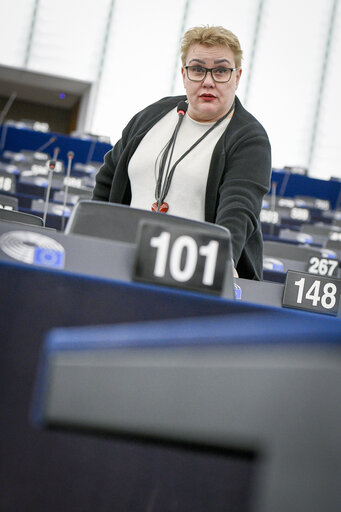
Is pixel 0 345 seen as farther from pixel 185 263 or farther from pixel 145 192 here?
pixel 145 192

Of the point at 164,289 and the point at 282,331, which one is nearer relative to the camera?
the point at 282,331

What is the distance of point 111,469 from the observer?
0.80 meters

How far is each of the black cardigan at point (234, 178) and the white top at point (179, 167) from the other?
24 mm

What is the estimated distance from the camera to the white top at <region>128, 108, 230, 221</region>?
7.03 ft

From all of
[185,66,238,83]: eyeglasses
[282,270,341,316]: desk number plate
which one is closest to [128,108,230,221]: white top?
[185,66,238,83]: eyeglasses

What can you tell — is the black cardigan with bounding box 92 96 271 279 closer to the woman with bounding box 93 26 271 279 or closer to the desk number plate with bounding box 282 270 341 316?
the woman with bounding box 93 26 271 279

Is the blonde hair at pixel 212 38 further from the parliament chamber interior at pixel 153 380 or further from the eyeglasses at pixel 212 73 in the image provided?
the parliament chamber interior at pixel 153 380

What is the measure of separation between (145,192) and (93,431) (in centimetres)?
177

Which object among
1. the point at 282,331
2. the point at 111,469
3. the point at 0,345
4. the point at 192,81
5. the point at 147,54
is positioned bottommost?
the point at 111,469

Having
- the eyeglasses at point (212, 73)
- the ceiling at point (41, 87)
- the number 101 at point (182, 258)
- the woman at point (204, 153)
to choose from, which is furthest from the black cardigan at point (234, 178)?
the ceiling at point (41, 87)

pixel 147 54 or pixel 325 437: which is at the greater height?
pixel 147 54

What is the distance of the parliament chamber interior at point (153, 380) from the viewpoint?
398 mm

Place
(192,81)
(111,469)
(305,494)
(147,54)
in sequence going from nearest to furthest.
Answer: (305,494)
(111,469)
(192,81)
(147,54)

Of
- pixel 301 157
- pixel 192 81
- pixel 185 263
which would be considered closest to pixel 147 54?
pixel 301 157
